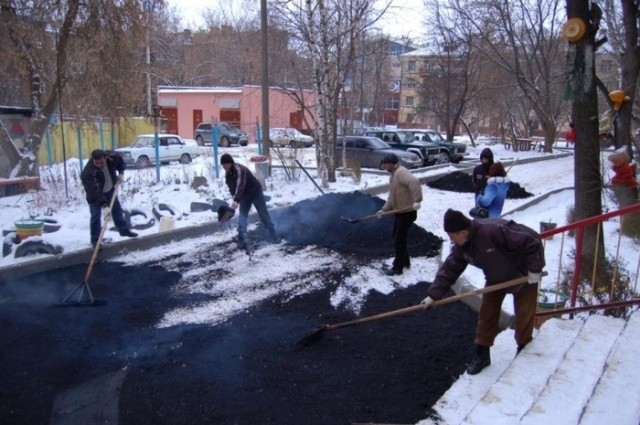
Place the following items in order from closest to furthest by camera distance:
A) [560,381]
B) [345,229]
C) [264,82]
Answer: [560,381], [345,229], [264,82]

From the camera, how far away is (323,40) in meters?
12.5

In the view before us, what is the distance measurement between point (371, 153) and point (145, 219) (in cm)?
1030

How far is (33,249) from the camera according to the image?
6.82 metres

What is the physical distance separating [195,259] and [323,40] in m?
7.33

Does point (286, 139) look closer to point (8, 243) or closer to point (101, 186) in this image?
point (101, 186)

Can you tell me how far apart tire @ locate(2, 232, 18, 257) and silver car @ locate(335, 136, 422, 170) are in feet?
38.4

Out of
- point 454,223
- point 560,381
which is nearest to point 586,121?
point 454,223

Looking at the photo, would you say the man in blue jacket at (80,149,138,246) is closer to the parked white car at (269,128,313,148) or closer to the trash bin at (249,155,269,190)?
the trash bin at (249,155,269,190)

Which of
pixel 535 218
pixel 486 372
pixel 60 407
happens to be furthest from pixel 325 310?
pixel 535 218

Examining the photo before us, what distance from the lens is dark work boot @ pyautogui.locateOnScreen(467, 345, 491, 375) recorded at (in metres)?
3.80

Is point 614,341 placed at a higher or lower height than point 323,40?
lower

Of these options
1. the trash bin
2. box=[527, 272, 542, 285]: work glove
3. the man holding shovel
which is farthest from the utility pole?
box=[527, 272, 542, 285]: work glove

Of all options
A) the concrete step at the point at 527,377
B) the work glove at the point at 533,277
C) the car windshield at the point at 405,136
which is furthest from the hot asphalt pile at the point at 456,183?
the work glove at the point at 533,277

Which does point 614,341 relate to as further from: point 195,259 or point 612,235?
point 195,259
